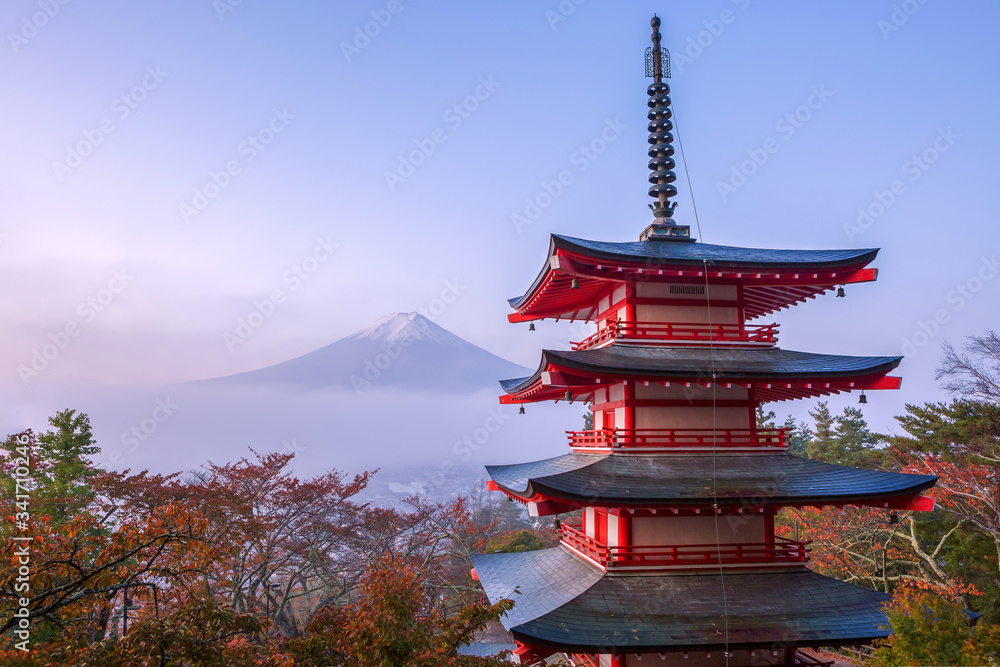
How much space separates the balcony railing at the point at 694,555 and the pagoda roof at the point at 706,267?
518 cm

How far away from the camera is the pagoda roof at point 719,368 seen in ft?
33.1

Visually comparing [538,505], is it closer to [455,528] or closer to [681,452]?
[681,452]

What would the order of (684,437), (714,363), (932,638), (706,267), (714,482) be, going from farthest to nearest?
(684,437) → (706,267) → (714,363) → (714,482) → (932,638)

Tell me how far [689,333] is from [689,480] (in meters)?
3.16

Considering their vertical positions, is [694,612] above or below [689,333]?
below

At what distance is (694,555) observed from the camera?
10.2 m

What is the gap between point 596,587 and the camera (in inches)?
379

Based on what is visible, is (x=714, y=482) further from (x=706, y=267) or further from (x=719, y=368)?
(x=706, y=267)

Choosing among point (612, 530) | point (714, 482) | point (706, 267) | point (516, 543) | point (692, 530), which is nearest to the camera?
point (714, 482)

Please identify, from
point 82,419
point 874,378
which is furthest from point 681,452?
point 82,419

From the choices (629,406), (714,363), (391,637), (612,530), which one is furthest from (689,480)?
(391,637)

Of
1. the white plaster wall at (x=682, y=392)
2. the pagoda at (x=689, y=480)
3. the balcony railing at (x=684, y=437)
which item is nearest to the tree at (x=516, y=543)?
the pagoda at (x=689, y=480)

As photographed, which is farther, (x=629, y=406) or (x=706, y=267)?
(x=629, y=406)

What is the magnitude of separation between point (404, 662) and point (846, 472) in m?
9.14
